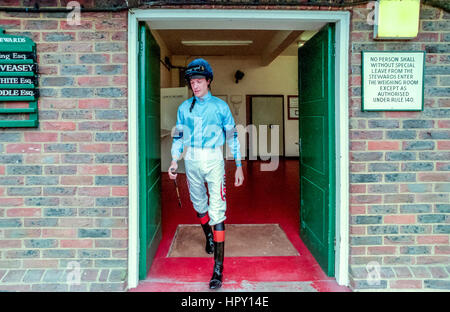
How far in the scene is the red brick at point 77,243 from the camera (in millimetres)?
2592

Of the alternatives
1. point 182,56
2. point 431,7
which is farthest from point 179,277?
point 182,56

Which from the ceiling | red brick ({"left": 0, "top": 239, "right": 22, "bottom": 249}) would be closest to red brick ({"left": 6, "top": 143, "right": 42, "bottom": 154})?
red brick ({"left": 0, "top": 239, "right": 22, "bottom": 249})

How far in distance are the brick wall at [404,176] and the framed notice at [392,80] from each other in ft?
0.17

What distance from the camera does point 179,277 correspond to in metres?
2.88

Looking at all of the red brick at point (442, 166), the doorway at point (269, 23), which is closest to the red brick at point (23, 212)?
the doorway at point (269, 23)

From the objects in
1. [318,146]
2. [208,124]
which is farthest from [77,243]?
[318,146]

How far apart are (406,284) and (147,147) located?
7.72ft

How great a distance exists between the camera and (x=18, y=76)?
8.14 ft

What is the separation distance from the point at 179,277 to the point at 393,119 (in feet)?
7.18

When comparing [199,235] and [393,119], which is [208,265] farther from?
[393,119]

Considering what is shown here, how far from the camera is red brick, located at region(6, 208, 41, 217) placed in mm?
2570

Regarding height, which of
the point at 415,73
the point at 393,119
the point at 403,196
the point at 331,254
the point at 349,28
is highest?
the point at 349,28

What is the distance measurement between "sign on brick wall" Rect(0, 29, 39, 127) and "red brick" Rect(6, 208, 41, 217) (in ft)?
2.11

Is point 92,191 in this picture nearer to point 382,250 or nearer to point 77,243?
point 77,243
